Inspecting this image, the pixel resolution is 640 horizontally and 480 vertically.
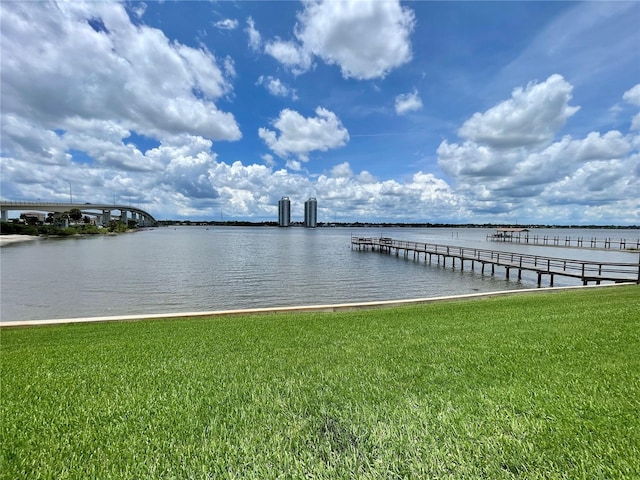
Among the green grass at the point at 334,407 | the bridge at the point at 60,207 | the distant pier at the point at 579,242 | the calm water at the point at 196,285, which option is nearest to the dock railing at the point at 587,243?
the distant pier at the point at 579,242

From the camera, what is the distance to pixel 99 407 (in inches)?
146

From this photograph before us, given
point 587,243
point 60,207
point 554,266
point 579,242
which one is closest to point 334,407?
point 554,266

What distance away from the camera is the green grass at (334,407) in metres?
2.71

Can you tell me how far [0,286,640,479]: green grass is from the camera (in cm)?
271

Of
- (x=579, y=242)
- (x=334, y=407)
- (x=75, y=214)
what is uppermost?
(x=75, y=214)

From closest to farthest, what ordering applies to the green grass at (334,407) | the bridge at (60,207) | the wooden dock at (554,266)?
the green grass at (334,407)
the wooden dock at (554,266)
the bridge at (60,207)

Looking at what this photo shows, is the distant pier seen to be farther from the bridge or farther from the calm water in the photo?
the bridge

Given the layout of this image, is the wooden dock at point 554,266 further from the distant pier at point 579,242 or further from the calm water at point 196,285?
the distant pier at point 579,242

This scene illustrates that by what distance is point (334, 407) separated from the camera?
362 cm

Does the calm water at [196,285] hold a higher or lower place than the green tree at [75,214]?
lower

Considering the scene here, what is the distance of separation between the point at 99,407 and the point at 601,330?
820 centimetres

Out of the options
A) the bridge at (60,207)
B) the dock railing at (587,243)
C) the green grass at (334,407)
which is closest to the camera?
the green grass at (334,407)

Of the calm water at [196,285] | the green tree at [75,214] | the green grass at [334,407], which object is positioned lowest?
the calm water at [196,285]

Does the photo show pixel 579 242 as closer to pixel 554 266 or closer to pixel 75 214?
pixel 554 266
